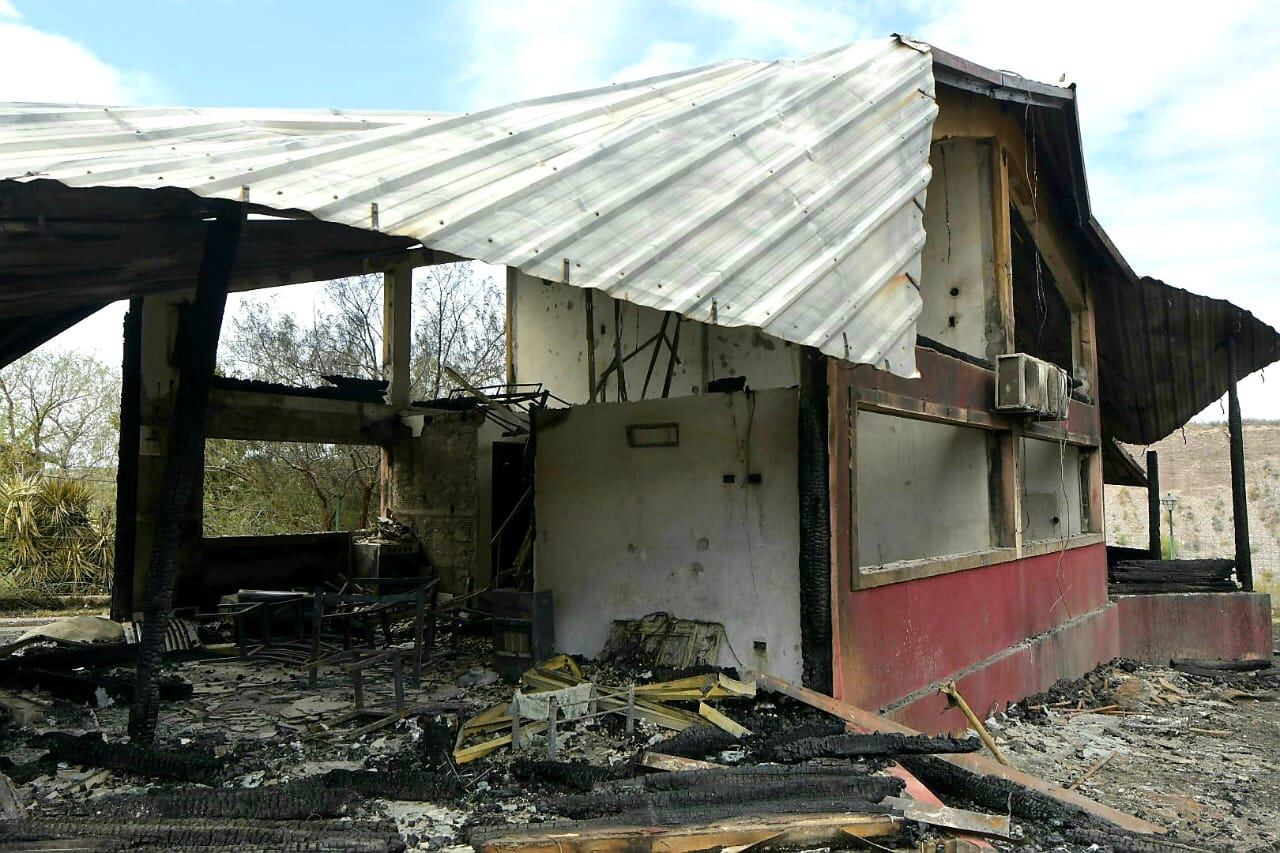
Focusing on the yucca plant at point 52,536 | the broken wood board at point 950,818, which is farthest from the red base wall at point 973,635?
the yucca plant at point 52,536

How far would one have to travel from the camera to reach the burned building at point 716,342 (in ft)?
15.1

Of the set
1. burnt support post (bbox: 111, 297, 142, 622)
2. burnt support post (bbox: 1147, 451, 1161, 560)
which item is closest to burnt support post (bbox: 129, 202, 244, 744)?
burnt support post (bbox: 111, 297, 142, 622)

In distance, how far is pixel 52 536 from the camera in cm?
1602

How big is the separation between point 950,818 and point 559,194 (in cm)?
373

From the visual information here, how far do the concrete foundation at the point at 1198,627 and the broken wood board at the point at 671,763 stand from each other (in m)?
11.5

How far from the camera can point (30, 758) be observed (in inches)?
213

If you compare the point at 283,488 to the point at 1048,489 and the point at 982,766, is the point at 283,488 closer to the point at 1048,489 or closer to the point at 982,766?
the point at 1048,489

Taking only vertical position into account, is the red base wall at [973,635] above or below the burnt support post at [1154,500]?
below

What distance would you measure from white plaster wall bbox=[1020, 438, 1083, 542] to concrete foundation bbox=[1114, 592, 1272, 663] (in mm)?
1902

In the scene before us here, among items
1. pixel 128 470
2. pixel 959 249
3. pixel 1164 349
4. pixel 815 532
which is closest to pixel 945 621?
pixel 815 532

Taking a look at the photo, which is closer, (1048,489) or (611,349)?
(611,349)

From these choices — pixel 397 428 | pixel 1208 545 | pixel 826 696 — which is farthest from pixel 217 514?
pixel 1208 545

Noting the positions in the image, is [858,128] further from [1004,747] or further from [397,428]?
[397,428]

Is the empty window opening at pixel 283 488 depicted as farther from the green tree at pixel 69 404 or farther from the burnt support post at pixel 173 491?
the burnt support post at pixel 173 491
